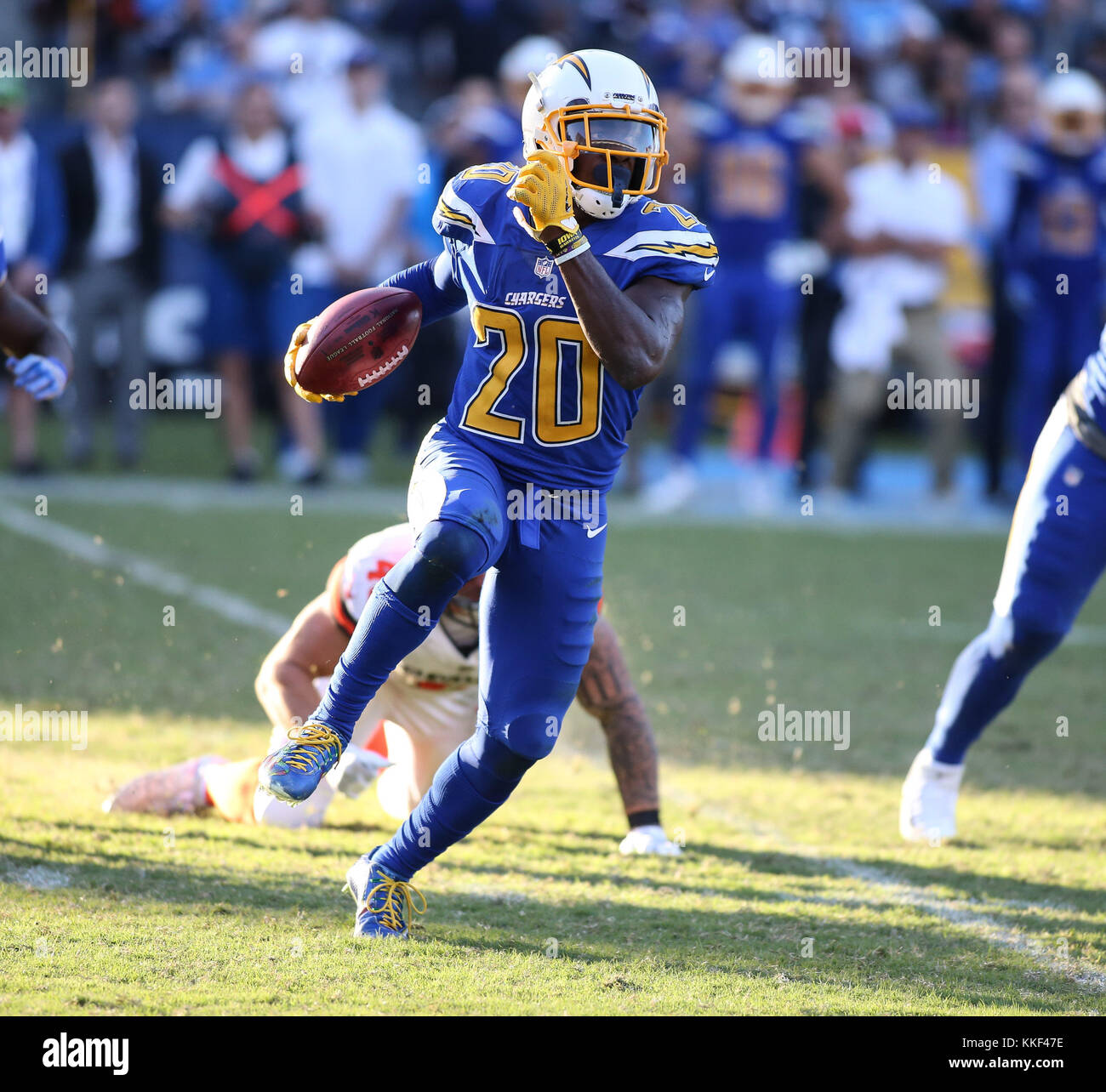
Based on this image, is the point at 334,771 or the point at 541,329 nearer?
the point at 541,329

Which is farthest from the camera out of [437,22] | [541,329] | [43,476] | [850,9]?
[850,9]

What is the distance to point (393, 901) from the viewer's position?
11.3 feet

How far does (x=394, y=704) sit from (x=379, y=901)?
3.67ft

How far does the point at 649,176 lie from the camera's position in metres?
3.45

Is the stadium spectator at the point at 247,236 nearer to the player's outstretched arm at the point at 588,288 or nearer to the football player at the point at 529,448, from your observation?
the football player at the point at 529,448

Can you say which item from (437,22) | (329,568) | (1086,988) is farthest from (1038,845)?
(437,22)

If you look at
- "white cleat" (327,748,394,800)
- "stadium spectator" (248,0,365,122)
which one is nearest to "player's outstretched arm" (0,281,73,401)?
"white cleat" (327,748,394,800)

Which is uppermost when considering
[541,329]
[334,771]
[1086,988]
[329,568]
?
[541,329]

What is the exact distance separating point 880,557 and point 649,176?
5.61m

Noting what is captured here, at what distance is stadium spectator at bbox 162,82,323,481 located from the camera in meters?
9.80

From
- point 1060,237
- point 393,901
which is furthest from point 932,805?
point 1060,237

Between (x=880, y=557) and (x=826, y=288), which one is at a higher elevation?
(x=826, y=288)

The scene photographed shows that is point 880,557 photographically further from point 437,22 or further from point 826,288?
point 437,22

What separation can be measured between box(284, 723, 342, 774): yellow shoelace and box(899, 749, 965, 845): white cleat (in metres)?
1.89
